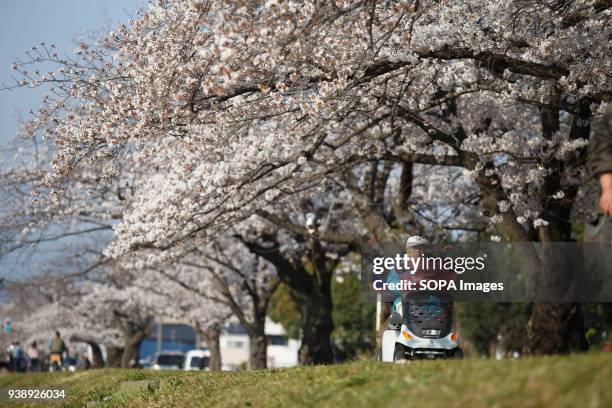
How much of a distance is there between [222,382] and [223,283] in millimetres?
21226

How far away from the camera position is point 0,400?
1603cm

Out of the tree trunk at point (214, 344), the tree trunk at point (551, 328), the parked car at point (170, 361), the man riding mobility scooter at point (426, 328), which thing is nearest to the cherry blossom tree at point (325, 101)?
the tree trunk at point (551, 328)

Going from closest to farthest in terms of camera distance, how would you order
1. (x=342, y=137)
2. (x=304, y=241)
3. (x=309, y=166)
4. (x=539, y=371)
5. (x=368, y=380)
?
(x=539, y=371) < (x=368, y=380) < (x=342, y=137) < (x=309, y=166) < (x=304, y=241)

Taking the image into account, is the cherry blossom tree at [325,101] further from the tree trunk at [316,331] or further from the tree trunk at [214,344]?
the tree trunk at [214,344]

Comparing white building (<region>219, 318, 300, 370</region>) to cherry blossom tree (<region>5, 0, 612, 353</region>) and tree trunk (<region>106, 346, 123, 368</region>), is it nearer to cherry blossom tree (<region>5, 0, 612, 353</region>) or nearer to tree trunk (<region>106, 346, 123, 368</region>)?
tree trunk (<region>106, 346, 123, 368</region>)

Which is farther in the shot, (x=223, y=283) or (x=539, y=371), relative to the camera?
(x=223, y=283)

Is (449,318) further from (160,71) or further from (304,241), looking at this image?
(304,241)

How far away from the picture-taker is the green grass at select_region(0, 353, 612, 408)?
5754 mm

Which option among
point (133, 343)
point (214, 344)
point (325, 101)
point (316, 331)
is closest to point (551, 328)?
point (325, 101)

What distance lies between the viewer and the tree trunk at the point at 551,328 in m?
16.7

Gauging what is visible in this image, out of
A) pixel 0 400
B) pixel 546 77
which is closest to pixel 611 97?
pixel 546 77

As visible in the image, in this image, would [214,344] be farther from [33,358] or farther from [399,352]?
[399,352]

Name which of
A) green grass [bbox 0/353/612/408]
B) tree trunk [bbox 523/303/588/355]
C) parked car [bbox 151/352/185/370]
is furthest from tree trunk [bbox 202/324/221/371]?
green grass [bbox 0/353/612/408]

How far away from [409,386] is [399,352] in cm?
391
